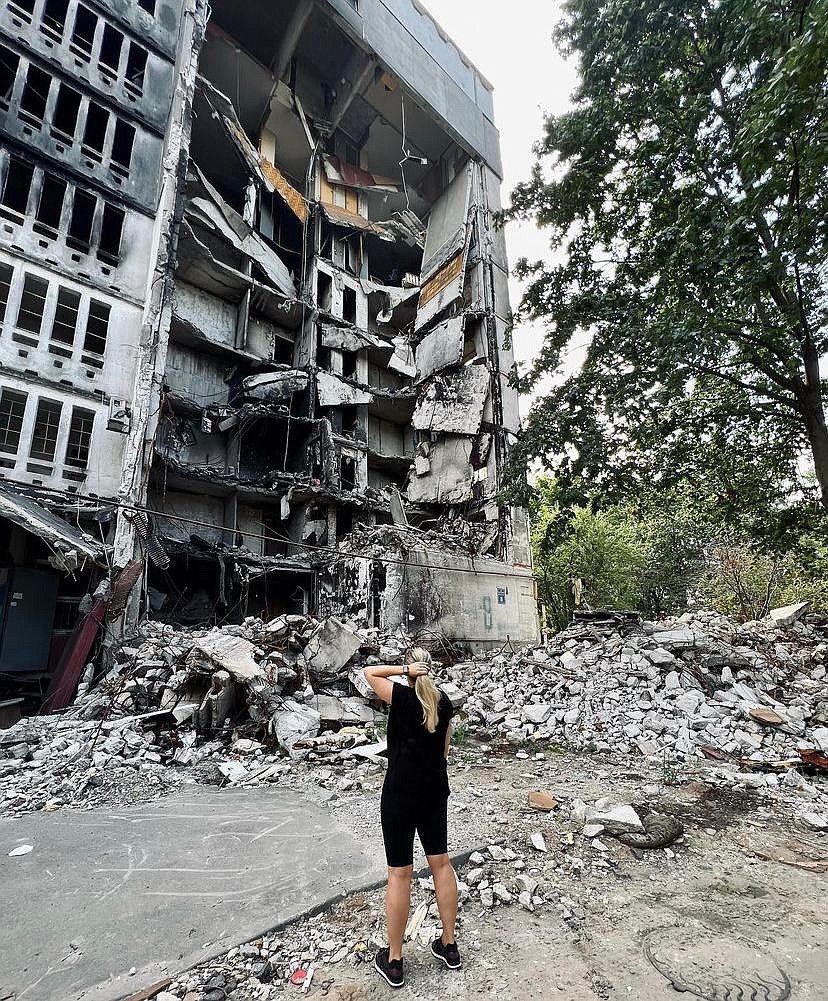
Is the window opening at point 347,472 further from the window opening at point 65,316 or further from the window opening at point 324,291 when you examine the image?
the window opening at point 65,316

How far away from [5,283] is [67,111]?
21.9 feet

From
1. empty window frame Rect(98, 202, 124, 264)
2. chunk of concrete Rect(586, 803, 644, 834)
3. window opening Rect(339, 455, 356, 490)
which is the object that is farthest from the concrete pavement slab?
window opening Rect(339, 455, 356, 490)

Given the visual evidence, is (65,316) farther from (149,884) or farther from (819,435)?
(819,435)

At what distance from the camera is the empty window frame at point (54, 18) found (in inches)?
561

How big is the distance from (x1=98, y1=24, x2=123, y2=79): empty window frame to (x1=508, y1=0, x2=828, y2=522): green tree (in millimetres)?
14430

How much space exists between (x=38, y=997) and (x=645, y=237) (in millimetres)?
11780

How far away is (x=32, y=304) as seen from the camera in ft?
42.4

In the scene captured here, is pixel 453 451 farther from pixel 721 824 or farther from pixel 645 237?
pixel 721 824

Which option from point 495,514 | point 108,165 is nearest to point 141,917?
point 495,514

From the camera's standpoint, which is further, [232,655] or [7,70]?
[7,70]

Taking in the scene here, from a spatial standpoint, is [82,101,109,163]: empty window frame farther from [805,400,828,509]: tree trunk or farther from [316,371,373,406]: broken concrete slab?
[805,400,828,509]: tree trunk

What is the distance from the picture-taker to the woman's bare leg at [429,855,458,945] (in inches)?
98.7

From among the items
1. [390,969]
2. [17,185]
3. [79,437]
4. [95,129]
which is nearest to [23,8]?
[95,129]

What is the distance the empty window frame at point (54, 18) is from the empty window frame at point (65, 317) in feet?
27.1
